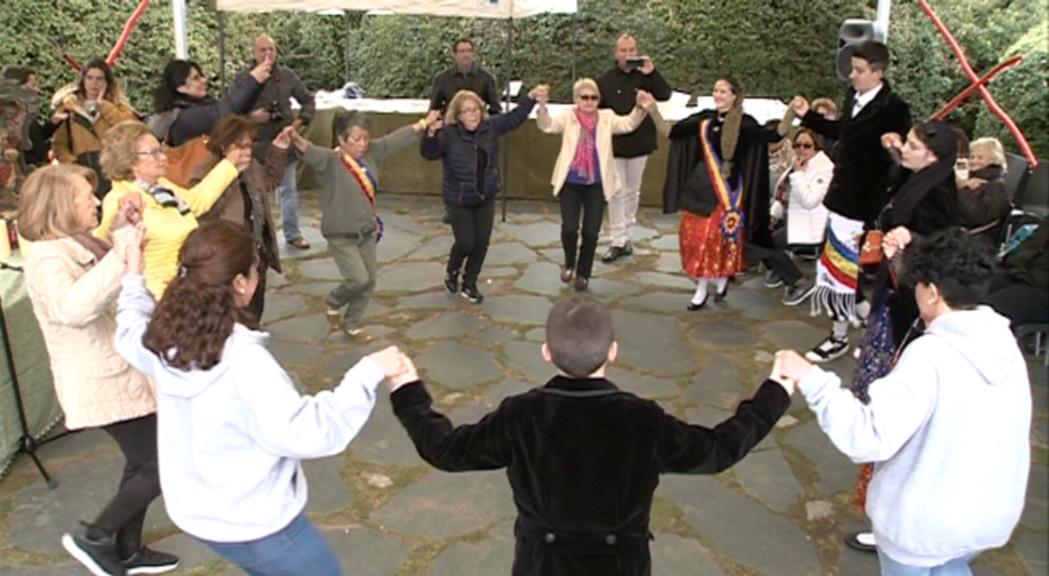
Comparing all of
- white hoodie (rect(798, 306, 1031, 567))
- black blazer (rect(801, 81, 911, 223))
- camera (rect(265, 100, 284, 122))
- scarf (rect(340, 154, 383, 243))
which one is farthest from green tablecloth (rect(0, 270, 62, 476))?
black blazer (rect(801, 81, 911, 223))

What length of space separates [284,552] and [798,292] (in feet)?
17.4

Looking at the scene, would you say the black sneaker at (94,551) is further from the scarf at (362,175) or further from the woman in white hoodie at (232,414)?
the scarf at (362,175)

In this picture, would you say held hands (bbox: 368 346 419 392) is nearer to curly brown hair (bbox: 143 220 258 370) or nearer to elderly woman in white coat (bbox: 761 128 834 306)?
curly brown hair (bbox: 143 220 258 370)

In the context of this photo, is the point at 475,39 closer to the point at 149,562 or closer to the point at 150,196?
the point at 150,196

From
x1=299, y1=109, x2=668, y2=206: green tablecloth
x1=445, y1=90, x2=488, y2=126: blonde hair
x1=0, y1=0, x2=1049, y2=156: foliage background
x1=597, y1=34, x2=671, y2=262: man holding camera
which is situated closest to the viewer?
x1=445, y1=90, x2=488, y2=126: blonde hair

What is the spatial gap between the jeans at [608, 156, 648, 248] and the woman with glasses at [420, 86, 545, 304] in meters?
1.60

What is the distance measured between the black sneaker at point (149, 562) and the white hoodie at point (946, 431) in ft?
8.32

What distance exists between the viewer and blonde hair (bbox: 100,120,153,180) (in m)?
3.87

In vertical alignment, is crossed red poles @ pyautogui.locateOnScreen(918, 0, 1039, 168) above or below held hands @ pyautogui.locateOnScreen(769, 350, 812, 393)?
above

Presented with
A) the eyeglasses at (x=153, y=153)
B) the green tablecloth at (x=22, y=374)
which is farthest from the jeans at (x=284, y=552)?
the green tablecloth at (x=22, y=374)

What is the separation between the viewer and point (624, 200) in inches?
313

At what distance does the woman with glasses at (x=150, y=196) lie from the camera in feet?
12.7

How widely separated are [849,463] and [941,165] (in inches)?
57.9

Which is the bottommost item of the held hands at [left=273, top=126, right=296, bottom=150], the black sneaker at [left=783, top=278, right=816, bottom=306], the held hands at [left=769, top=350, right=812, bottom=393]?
the black sneaker at [left=783, top=278, right=816, bottom=306]
